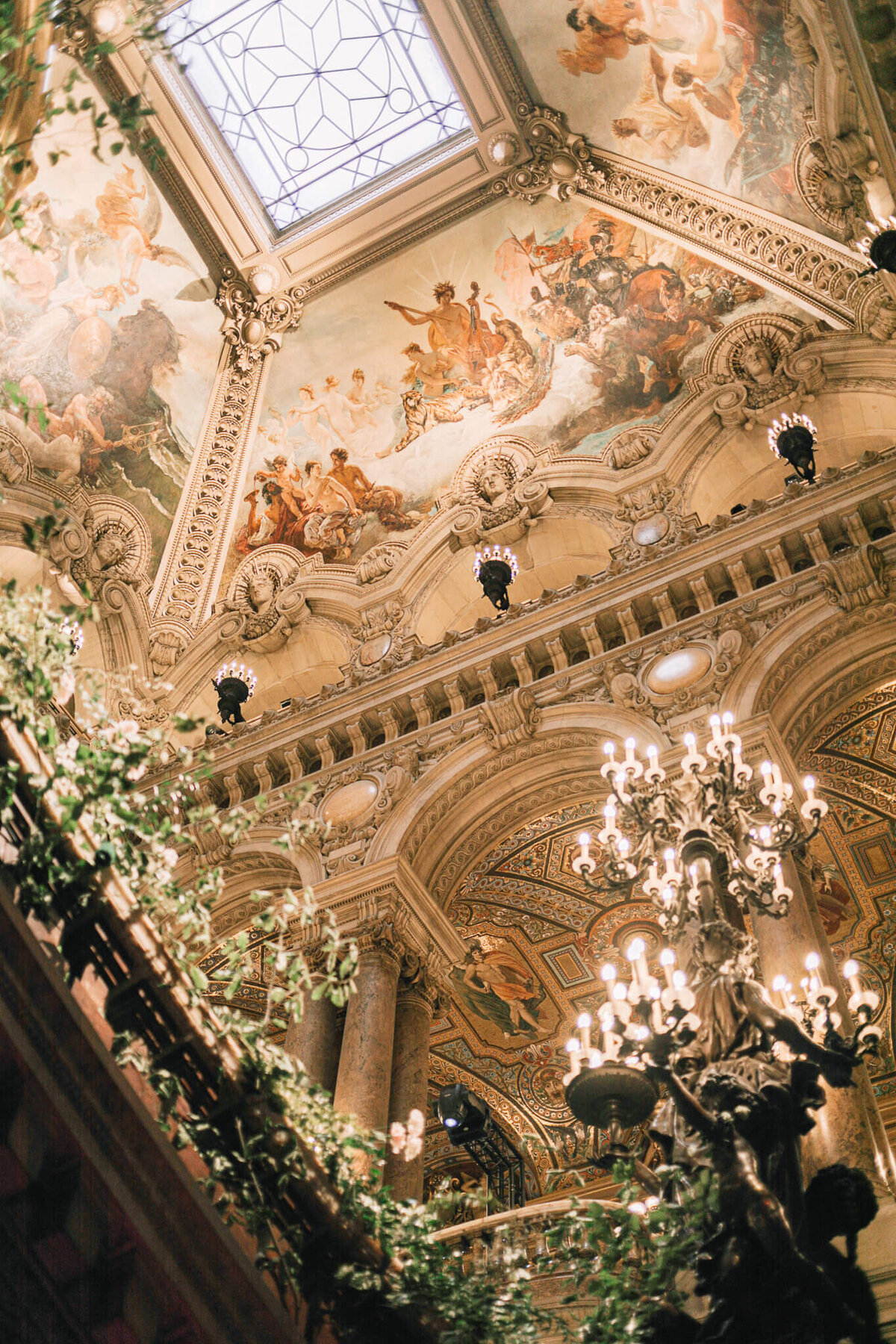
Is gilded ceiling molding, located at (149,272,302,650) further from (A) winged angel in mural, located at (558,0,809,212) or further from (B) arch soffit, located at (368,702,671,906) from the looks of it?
(B) arch soffit, located at (368,702,671,906)

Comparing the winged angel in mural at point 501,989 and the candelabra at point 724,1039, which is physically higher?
the winged angel in mural at point 501,989

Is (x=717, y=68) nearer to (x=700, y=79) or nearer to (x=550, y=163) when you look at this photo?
(x=700, y=79)

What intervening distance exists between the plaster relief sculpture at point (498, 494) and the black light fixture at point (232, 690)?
8.06 ft

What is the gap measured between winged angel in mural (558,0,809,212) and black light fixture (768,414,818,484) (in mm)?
2589

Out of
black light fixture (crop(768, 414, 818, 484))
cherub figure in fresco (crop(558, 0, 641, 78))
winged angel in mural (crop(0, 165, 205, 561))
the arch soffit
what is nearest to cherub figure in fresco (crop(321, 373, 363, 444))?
winged angel in mural (crop(0, 165, 205, 561))

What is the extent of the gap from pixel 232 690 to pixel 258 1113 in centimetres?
821

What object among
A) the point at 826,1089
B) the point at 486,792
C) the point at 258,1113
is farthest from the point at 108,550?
the point at 258,1113

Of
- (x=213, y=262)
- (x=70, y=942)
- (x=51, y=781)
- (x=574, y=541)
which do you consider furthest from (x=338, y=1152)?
(x=213, y=262)

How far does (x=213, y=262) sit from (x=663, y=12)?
216 inches

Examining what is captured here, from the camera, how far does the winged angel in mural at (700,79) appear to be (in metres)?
11.8

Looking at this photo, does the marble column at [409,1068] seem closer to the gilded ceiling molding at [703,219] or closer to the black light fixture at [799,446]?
the black light fixture at [799,446]

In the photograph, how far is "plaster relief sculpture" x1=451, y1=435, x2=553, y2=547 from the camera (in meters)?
12.8

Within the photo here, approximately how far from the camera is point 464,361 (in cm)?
1405

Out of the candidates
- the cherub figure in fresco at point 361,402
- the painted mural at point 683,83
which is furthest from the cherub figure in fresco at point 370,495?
the painted mural at point 683,83
